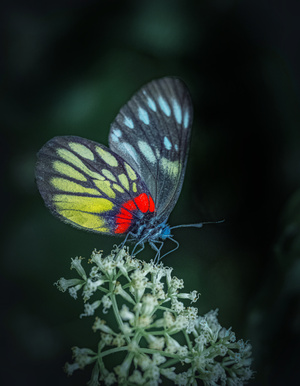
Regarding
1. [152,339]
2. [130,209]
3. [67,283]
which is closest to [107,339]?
[152,339]

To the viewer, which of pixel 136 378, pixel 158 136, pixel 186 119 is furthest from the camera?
pixel 158 136

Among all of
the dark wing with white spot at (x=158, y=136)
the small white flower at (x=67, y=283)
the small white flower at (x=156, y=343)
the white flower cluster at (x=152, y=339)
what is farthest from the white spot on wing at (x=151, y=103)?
the small white flower at (x=156, y=343)

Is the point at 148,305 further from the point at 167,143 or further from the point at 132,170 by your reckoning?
the point at 167,143

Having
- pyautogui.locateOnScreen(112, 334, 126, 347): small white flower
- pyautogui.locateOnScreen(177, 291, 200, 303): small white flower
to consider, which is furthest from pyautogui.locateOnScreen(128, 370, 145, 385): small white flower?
pyautogui.locateOnScreen(177, 291, 200, 303): small white flower

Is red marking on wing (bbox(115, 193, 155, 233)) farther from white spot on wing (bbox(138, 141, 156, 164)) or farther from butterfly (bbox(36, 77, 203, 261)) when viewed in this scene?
white spot on wing (bbox(138, 141, 156, 164))

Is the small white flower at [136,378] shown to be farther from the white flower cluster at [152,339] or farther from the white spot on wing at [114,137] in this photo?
the white spot on wing at [114,137]

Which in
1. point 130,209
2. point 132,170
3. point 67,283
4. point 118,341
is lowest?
point 118,341

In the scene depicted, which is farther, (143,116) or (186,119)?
(143,116)
